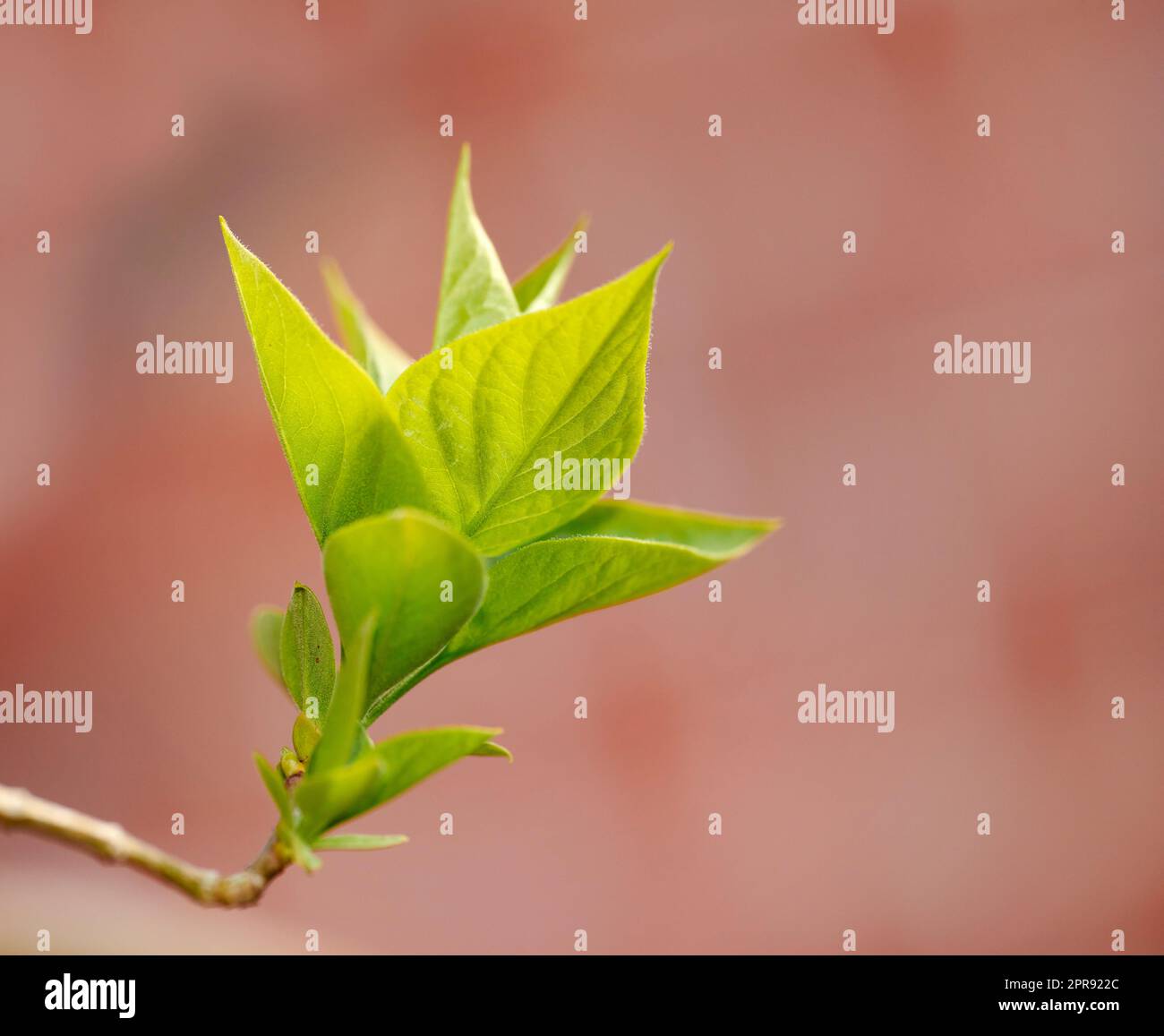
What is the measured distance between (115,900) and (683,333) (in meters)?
2.16

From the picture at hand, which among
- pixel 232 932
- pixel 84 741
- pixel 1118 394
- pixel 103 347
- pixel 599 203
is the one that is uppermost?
pixel 599 203

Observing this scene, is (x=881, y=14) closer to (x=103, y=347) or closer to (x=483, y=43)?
(x=483, y=43)

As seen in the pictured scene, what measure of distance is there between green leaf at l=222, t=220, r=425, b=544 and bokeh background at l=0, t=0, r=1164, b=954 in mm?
2344

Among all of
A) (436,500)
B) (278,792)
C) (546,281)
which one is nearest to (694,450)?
(546,281)

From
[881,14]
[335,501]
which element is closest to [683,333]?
[881,14]

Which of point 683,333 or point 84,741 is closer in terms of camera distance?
point 84,741

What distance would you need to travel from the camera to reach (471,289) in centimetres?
51

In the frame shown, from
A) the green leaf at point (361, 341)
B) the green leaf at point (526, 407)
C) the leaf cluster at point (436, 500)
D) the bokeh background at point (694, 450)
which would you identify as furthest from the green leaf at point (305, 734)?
the bokeh background at point (694, 450)

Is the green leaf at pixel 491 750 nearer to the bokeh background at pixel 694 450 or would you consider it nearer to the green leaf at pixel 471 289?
the green leaf at pixel 471 289

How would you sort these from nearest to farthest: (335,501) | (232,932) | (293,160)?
(335,501), (232,932), (293,160)

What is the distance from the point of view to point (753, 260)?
2842 mm

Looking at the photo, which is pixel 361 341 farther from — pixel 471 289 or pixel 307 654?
pixel 307 654

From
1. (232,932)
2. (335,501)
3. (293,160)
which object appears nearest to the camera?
(335,501)

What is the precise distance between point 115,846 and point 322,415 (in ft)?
0.62
